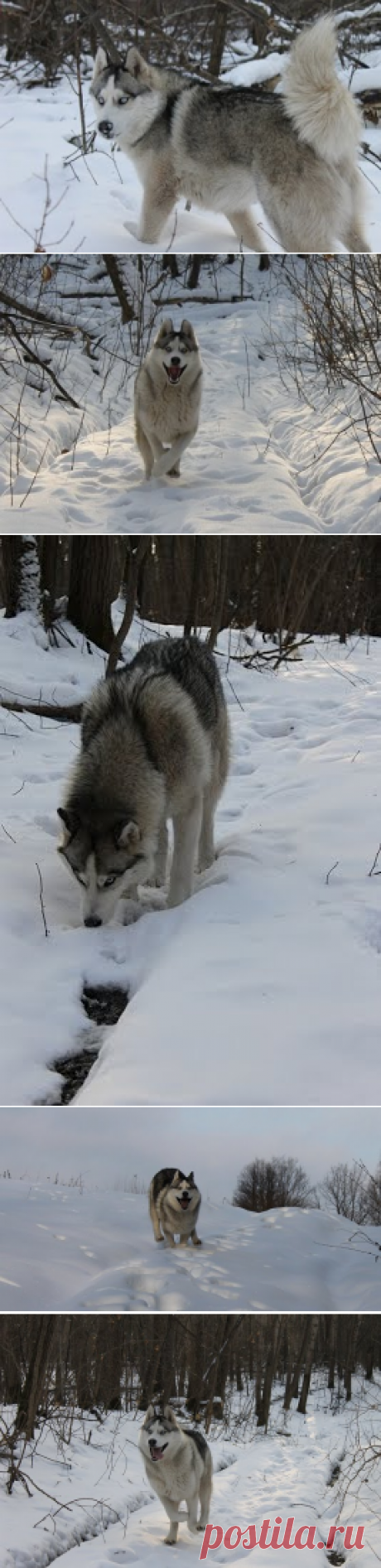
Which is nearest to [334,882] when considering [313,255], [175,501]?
[175,501]

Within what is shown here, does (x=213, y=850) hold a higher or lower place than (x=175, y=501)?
lower

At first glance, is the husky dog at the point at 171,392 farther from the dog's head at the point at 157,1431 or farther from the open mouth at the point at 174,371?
the dog's head at the point at 157,1431

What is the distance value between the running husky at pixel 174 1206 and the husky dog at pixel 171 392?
2.57m

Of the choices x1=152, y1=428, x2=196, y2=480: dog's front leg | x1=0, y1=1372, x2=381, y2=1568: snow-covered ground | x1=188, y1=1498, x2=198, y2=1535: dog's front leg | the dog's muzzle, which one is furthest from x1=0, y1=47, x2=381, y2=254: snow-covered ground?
x1=188, y1=1498, x2=198, y2=1535: dog's front leg

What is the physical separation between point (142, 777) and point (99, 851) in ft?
1.57

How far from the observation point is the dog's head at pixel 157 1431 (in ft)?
12.6

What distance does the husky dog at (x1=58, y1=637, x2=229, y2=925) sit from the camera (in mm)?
5121

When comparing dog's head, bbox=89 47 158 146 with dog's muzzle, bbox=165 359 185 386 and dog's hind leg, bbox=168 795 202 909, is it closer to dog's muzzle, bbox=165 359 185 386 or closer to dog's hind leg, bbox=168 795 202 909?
dog's muzzle, bbox=165 359 185 386

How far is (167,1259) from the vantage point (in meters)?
3.84

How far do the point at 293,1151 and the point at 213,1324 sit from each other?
0.71 meters

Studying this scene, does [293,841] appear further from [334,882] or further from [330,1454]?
[330,1454]

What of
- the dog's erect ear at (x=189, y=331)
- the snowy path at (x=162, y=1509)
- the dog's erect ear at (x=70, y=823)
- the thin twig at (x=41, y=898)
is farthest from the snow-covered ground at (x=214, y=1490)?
the dog's erect ear at (x=189, y=331)

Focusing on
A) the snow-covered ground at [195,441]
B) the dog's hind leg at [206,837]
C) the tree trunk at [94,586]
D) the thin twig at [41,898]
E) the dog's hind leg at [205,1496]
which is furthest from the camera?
the dog's hind leg at [206,837]

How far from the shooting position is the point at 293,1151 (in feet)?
12.4
